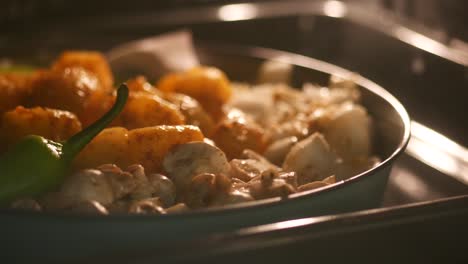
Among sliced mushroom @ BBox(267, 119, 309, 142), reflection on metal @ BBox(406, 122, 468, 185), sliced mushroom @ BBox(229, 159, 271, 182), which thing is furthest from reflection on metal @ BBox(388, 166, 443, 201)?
sliced mushroom @ BBox(229, 159, 271, 182)

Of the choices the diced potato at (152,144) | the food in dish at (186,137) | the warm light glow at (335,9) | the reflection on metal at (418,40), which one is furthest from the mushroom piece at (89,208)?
the warm light glow at (335,9)

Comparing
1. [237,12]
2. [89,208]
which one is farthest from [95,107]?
[237,12]

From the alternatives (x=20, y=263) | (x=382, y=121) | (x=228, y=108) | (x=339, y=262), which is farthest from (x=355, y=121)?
(x=20, y=263)

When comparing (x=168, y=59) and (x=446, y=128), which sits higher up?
(x=168, y=59)

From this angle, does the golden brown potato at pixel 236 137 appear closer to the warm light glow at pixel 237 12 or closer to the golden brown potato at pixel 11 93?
the golden brown potato at pixel 11 93

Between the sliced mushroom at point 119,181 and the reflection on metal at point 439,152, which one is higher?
the sliced mushroom at point 119,181

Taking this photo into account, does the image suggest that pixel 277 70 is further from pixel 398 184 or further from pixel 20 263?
pixel 20 263
